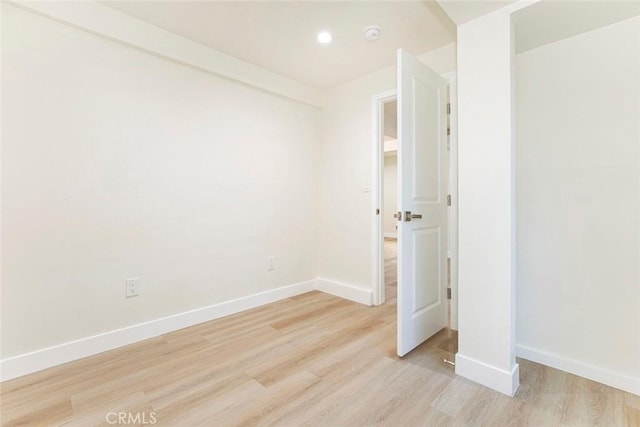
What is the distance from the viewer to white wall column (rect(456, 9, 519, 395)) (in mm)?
1600

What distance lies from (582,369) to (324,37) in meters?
2.84

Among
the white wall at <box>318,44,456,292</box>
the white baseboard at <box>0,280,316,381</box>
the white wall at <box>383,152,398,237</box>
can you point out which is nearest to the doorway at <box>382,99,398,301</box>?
the white wall at <box>383,152,398,237</box>

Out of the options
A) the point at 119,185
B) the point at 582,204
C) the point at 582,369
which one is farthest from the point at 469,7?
the point at 119,185

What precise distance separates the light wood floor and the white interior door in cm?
24

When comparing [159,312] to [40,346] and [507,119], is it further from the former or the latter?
[507,119]

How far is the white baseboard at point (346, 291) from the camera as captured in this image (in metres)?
3.01

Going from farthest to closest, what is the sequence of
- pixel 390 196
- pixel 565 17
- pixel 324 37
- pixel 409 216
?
1. pixel 390 196
2. pixel 324 37
3. pixel 409 216
4. pixel 565 17

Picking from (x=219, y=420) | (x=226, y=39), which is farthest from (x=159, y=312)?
(x=226, y=39)

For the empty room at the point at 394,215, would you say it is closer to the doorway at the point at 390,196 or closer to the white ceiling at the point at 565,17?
the white ceiling at the point at 565,17

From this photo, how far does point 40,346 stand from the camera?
1811 mm

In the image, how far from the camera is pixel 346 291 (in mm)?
3215

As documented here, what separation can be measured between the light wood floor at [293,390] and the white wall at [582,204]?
241 mm

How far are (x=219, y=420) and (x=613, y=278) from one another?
2.25 meters

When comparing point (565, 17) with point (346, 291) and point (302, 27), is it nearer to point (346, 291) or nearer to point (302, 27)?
point (302, 27)
